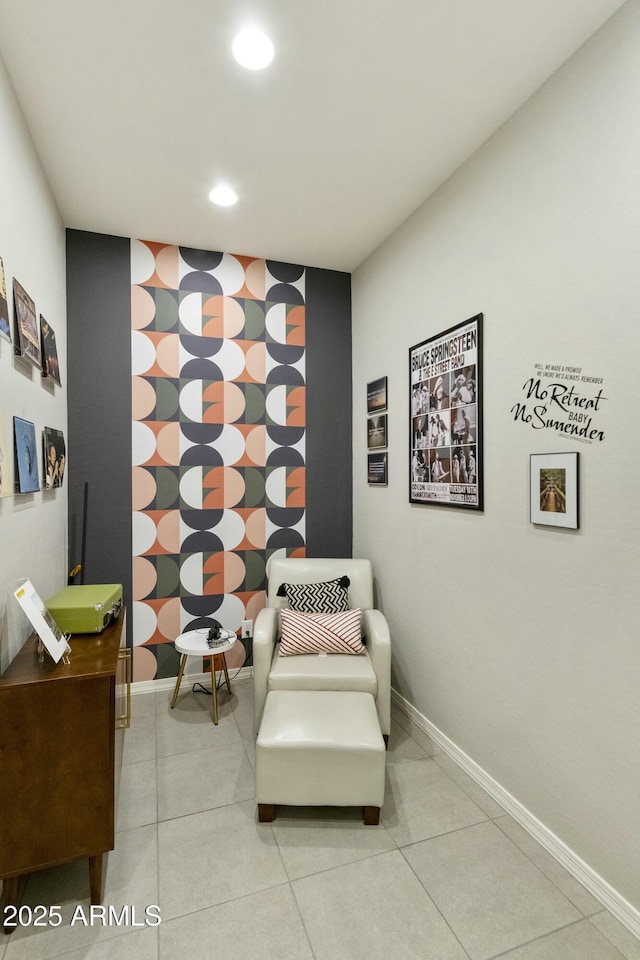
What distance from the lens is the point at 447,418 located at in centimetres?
248

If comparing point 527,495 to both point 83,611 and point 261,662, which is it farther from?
point 83,611

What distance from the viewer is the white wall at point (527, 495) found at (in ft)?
5.14

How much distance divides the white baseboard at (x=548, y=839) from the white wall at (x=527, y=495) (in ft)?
0.08

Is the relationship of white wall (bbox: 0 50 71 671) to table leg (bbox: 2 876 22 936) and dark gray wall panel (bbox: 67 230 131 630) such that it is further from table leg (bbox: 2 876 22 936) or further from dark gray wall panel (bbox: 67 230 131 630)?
table leg (bbox: 2 876 22 936)

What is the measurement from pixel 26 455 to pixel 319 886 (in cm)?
194

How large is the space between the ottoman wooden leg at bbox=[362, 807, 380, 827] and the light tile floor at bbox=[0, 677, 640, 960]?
23mm

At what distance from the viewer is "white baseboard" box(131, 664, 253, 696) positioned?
3.11 metres

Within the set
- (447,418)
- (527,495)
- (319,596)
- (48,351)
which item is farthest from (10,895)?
(447,418)

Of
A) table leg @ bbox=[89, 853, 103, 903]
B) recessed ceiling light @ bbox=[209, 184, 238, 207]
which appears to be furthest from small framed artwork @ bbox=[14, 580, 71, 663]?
recessed ceiling light @ bbox=[209, 184, 238, 207]

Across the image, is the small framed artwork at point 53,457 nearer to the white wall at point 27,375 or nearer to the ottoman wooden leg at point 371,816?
the white wall at point 27,375

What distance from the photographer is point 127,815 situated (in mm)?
2012

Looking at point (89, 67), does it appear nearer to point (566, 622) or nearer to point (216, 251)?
point (216, 251)

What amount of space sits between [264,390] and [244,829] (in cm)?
250

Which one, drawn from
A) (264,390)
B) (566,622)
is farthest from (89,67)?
(566,622)
